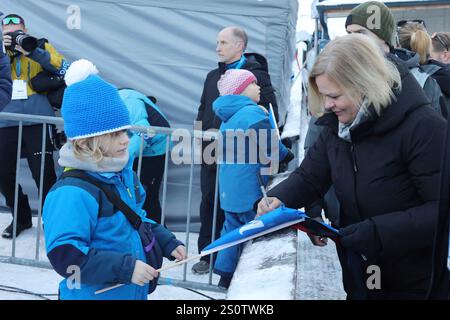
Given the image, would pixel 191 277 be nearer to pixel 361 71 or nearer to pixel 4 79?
pixel 4 79

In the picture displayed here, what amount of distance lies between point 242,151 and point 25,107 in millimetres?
2324

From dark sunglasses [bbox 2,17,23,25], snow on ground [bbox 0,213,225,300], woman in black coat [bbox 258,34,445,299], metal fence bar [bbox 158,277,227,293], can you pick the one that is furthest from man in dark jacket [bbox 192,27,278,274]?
woman in black coat [bbox 258,34,445,299]

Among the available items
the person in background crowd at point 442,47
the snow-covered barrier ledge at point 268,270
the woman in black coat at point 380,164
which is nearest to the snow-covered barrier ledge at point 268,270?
the snow-covered barrier ledge at point 268,270

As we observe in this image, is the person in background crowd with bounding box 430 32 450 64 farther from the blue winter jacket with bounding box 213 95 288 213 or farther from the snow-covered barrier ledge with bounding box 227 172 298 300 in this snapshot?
the snow-covered barrier ledge with bounding box 227 172 298 300

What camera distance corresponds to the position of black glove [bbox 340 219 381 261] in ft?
7.64

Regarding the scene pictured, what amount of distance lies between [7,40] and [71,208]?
363cm

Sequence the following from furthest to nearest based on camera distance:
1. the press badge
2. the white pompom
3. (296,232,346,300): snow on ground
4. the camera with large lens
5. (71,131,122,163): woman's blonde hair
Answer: the press badge
the camera with large lens
(296,232,346,300): snow on ground
the white pompom
(71,131,122,163): woman's blonde hair

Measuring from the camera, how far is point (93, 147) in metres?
2.52

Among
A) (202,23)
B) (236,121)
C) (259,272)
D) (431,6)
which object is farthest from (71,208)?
(431,6)

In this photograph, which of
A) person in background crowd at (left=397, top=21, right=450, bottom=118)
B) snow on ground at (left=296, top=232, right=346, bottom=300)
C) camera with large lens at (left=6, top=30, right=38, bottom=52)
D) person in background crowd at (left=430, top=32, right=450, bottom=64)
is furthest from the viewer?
camera with large lens at (left=6, top=30, right=38, bottom=52)

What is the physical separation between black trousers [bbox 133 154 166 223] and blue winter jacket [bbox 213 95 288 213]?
115cm

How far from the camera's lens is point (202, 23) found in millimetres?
6473

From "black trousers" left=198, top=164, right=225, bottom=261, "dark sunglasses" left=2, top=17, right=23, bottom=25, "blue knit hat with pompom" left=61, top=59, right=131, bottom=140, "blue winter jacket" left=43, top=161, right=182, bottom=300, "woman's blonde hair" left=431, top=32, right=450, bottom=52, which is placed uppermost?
"woman's blonde hair" left=431, top=32, right=450, bottom=52

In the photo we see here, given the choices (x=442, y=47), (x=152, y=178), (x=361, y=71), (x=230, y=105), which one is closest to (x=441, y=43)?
(x=442, y=47)
